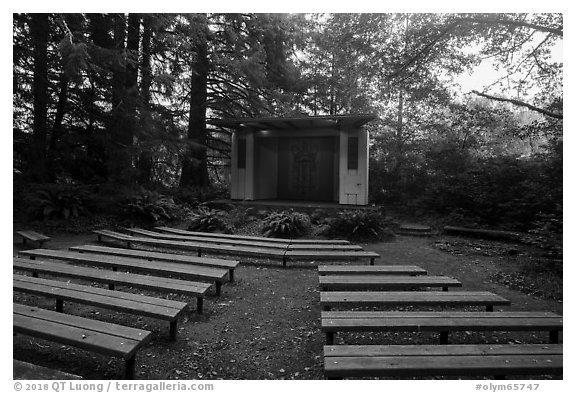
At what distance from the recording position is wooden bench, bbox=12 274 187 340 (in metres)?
3.28

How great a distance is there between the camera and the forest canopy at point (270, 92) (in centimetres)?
876

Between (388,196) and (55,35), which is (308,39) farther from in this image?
(55,35)

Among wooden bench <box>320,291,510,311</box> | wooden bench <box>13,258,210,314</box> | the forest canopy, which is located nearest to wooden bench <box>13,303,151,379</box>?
wooden bench <box>13,258,210,314</box>

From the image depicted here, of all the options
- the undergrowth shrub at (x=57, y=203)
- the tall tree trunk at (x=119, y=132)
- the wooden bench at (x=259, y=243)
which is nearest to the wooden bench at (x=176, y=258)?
the wooden bench at (x=259, y=243)

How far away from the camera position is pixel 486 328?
3.02m

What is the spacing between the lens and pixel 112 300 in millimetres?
3463

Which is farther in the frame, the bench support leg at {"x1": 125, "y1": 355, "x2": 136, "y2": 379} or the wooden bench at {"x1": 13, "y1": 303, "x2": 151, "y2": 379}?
the bench support leg at {"x1": 125, "y1": 355, "x2": 136, "y2": 379}

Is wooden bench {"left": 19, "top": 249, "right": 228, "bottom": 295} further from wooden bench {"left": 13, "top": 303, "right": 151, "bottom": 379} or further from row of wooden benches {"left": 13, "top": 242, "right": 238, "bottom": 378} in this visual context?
wooden bench {"left": 13, "top": 303, "right": 151, "bottom": 379}

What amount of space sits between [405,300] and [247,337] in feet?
5.86

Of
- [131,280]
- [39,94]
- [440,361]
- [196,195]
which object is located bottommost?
[440,361]

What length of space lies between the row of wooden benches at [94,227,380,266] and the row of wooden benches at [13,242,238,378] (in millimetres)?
1099

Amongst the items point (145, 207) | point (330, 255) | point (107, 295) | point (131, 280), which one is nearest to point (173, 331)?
point (107, 295)

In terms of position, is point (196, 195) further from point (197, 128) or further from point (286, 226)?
point (286, 226)

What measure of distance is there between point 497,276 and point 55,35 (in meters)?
13.5
